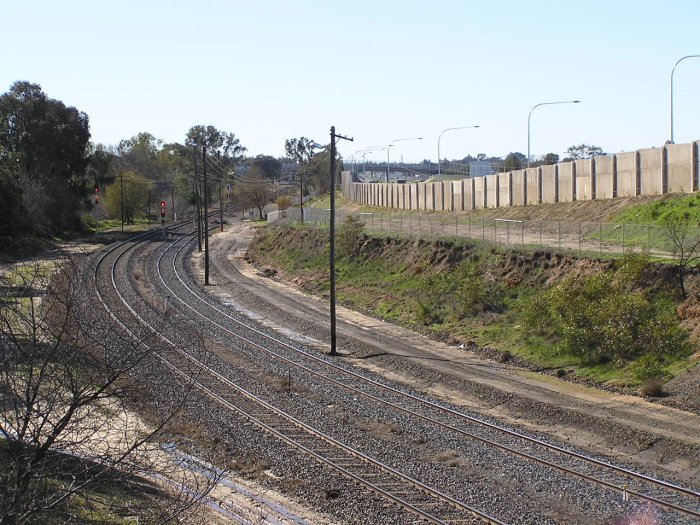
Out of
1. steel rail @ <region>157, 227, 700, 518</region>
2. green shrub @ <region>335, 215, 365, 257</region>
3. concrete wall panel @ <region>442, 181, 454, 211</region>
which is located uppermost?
concrete wall panel @ <region>442, 181, 454, 211</region>

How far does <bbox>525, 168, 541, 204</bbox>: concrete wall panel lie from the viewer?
64.2 meters

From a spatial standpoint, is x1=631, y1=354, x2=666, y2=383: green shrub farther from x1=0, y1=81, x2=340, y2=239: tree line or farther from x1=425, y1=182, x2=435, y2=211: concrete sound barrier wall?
x1=425, y1=182, x2=435, y2=211: concrete sound barrier wall

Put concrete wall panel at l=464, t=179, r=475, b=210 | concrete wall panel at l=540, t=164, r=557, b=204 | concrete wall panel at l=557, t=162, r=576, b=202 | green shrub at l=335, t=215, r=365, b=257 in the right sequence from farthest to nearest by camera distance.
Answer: concrete wall panel at l=464, t=179, r=475, b=210 < concrete wall panel at l=540, t=164, r=557, b=204 < concrete wall panel at l=557, t=162, r=576, b=202 < green shrub at l=335, t=215, r=365, b=257

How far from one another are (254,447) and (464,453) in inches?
194

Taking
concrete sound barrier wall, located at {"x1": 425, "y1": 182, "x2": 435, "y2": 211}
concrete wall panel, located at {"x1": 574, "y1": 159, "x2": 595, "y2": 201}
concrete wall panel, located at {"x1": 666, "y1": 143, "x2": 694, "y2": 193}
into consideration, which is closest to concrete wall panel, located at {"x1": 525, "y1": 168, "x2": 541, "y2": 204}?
concrete wall panel, located at {"x1": 574, "y1": 159, "x2": 595, "y2": 201}

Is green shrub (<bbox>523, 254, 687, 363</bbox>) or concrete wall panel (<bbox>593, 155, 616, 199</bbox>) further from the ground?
concrete wall panel (<bbox>593, 155, 616, 199</bbox>)

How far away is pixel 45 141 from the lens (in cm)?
8719

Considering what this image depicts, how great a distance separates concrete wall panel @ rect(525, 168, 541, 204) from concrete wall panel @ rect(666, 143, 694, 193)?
47.9ft

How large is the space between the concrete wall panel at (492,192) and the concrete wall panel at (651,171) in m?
18.4

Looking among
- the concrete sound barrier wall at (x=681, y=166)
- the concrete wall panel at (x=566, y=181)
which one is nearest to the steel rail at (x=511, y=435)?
the concrete sound barrier wall at (x=681, y=166)

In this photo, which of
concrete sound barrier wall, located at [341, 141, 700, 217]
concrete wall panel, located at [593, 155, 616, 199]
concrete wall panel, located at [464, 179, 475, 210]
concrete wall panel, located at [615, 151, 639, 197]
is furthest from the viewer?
concrete wall panel, located at [464, 179, 475, 210]

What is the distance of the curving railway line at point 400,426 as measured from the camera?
15.7 metres

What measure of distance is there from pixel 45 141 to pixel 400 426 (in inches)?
2967

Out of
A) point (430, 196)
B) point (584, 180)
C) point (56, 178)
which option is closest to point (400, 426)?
point (584, 180)
